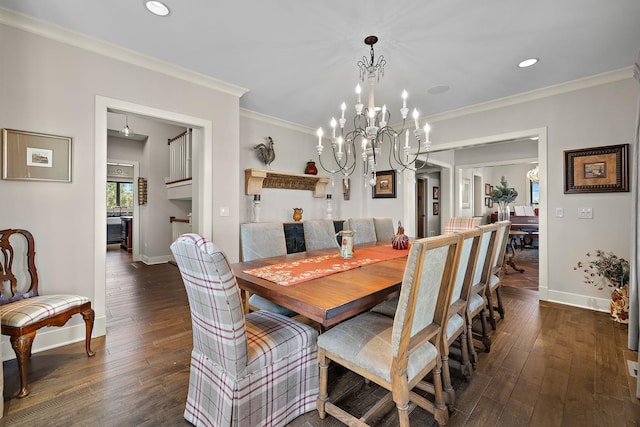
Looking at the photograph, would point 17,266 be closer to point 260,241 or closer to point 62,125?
point 62,125

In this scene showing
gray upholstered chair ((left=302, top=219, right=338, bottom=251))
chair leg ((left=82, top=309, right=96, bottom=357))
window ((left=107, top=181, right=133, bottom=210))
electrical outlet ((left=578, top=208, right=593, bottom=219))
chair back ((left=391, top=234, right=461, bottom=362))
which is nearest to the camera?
chair back ((left=391, top=234, right=461, bottom=362))

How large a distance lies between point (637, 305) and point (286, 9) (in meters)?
3.38

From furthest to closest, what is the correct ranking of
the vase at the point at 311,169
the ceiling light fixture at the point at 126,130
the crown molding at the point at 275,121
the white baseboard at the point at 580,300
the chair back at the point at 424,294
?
1. the ceiling light fixture at the point at 126,130
2. the vase at the point at 311,169
3. the crown molding at the point at 275,121
4. the white baseboard at the point at 580,300
5. the chair back at the point at 424,294

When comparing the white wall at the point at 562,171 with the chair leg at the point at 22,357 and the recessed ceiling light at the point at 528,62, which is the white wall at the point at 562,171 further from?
the chair leg at the point at 22,357

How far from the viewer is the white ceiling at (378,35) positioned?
196cm

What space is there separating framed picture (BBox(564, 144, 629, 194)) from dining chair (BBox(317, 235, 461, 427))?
2.89 meters

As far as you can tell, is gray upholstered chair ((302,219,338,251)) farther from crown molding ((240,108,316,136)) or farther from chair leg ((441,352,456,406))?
crown molding ((240,108,316,136))


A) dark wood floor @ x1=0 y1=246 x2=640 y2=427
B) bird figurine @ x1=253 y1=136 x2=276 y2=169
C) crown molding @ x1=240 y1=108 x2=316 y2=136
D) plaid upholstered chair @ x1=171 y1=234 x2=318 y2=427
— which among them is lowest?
dark wood floor @ x1=0 y1=246 x2=640 y2=427

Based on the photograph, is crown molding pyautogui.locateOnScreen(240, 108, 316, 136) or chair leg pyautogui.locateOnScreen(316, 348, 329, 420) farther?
crown molding pyautogui.locateOnScreen(240, 108, 316, 136)

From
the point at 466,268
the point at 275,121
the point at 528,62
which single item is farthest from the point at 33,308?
the point at 528,62

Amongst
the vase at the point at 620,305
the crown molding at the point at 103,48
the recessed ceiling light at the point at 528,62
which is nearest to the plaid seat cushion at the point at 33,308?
the crown molding at the point at 103,48

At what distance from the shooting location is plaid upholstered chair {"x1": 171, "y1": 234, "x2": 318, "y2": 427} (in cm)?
120

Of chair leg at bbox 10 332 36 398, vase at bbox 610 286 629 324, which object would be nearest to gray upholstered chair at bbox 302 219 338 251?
chair leg at bbox 10 332 36 398

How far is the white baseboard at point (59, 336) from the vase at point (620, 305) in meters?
4.72
